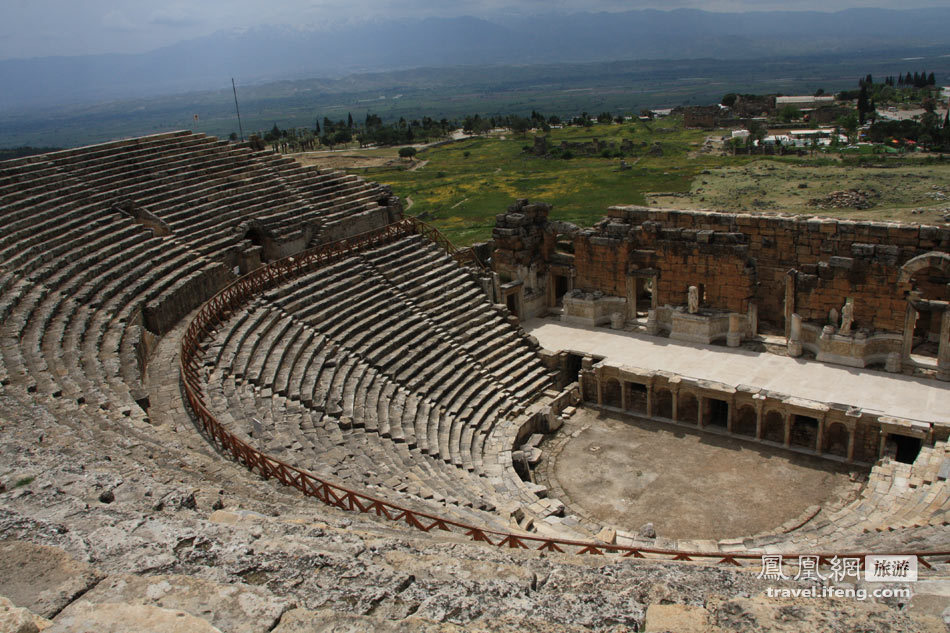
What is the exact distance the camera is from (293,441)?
12.8 m

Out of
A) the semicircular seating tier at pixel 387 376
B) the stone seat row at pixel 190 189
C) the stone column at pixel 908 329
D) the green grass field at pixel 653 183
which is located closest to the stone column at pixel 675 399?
the semicircular seating tier at pixel 387 376

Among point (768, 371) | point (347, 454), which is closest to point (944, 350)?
point (768, 371)

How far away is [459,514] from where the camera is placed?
12.0m

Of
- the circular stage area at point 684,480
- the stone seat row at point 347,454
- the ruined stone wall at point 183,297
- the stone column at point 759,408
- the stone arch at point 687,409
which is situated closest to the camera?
the stone seat row at point 347,454

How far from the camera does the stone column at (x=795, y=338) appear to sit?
21.0 m

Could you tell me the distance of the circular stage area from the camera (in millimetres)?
15719

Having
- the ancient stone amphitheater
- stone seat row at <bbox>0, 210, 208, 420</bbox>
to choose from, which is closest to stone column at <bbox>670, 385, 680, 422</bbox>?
the ancient stone amphitheater

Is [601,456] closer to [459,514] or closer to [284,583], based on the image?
[459,514]

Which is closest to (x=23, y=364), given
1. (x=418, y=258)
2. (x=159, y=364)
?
(x=159, y=364)

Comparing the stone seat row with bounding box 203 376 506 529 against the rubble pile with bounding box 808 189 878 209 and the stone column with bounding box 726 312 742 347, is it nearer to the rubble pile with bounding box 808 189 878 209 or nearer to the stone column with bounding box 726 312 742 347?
the stone column with bounding box 726 312 742 347

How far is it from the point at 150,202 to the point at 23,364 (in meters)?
9.79

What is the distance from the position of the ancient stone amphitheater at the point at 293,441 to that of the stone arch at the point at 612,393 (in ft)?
3.77

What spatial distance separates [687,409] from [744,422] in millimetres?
1585

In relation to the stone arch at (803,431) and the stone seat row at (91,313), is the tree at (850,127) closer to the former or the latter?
the stone arch at (803,431)
